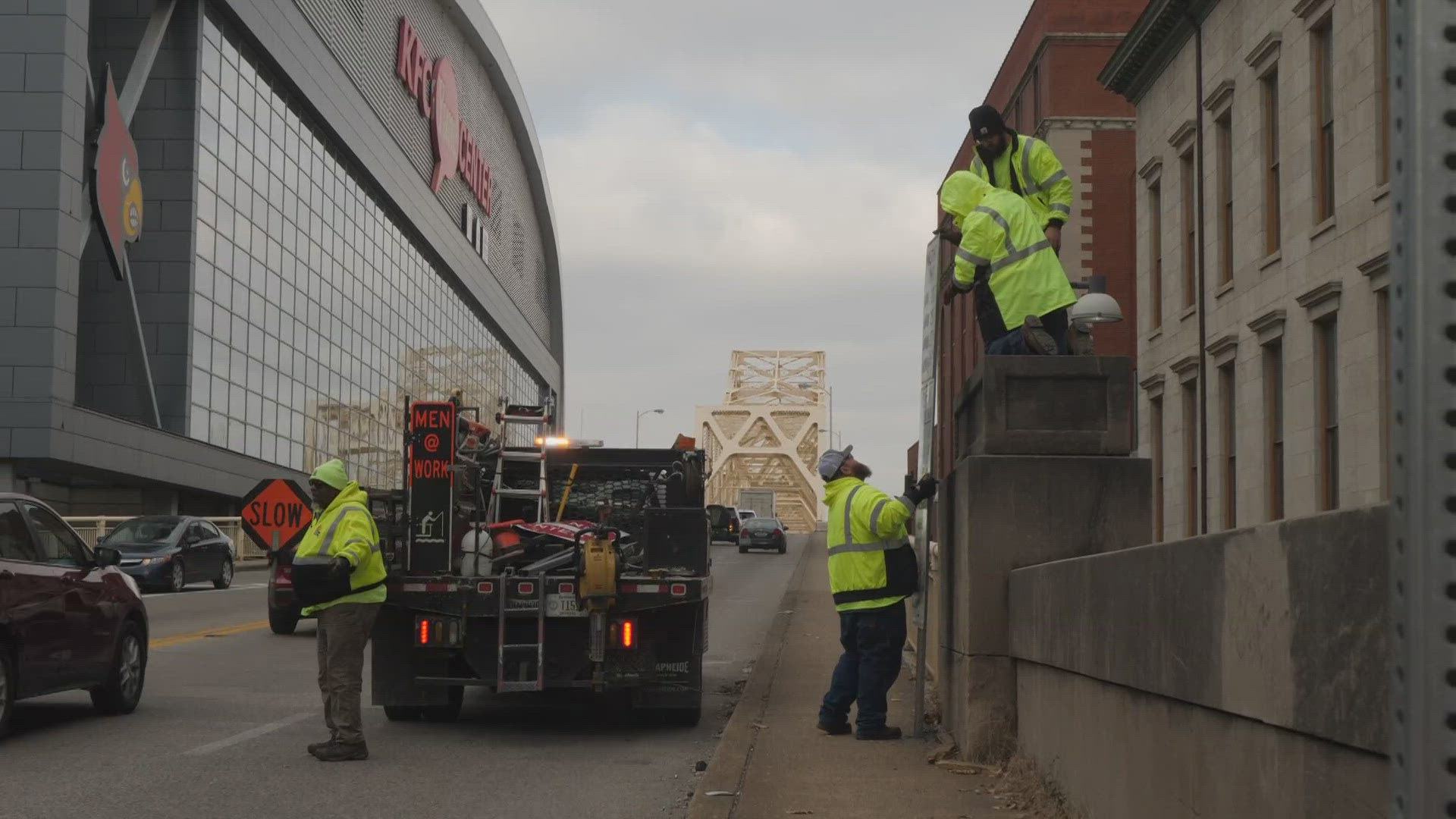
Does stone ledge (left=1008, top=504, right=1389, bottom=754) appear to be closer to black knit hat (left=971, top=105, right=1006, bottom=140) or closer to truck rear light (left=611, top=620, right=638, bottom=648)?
black knit hat (left=971, top=105, right=1006, bottom=140)

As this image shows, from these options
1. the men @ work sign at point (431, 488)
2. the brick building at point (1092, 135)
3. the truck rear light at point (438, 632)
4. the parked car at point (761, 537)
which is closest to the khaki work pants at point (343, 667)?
the truck rear light at point (438, 632)

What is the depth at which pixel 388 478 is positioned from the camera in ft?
230

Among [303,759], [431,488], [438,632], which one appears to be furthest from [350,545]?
[431,488]

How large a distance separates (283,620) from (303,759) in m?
10.2

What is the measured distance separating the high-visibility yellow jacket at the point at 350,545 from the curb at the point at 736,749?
2.40m

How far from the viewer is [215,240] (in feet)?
157

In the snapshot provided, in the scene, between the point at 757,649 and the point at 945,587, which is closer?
the point at 945,587

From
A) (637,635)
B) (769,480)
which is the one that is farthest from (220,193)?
(769,480)

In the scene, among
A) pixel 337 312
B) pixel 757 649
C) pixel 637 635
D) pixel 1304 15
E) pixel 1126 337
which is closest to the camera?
pixel 637 635

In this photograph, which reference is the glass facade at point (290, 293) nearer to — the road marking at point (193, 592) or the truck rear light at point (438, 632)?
the road marking at point (193, 592)

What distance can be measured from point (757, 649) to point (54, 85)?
28059 millimetres

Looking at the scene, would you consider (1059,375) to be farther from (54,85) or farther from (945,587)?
(54,85)

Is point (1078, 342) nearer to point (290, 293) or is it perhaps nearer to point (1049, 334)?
point (1049, 334)

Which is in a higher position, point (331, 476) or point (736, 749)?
point (331, 476)
